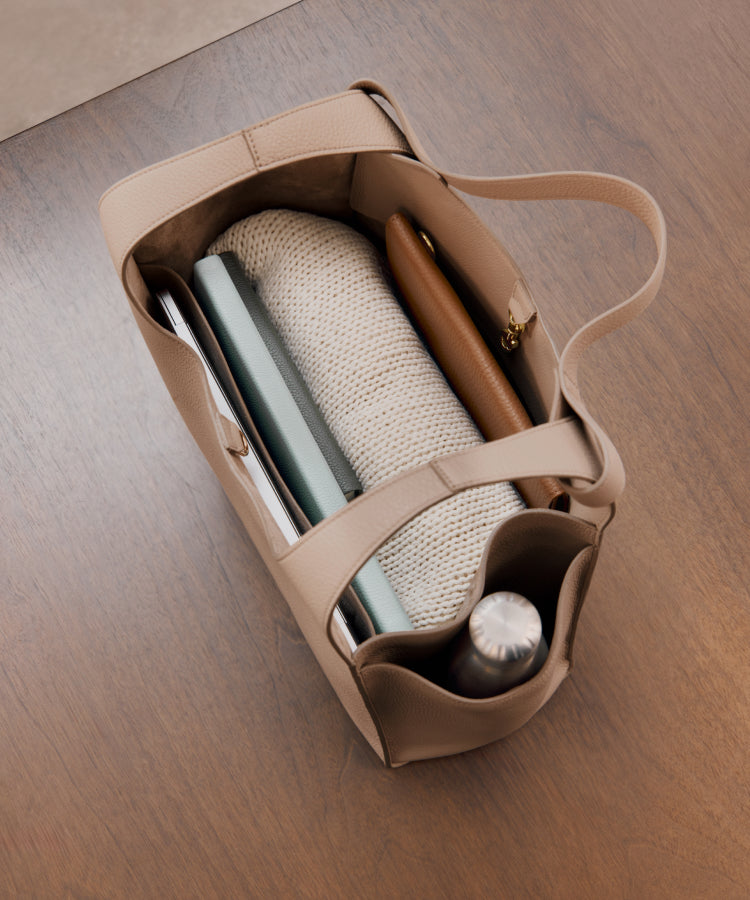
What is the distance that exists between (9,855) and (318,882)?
9.0 inches

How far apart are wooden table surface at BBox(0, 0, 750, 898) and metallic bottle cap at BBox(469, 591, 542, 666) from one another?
18 cm

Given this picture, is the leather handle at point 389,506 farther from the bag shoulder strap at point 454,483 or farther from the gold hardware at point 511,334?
the gold hardware at point 511,334

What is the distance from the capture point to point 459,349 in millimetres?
523

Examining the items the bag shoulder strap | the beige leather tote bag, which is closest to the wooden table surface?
the beige leather tote bag

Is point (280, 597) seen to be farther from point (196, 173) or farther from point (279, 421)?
point (196, 173)

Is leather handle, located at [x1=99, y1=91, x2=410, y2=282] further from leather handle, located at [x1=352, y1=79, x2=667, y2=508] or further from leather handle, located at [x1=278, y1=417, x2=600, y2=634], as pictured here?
leather handle, located at [x1=278, y1=417, x2=600, y2=634]

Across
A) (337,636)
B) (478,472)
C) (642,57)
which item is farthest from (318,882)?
(642,57)

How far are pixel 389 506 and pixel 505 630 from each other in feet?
0.32

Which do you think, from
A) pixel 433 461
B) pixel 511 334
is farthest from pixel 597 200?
pixel 433 461

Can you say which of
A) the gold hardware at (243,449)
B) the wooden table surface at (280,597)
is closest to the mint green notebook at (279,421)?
the gold hardware at (243,449)

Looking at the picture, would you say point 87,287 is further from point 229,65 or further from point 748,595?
point 748,595

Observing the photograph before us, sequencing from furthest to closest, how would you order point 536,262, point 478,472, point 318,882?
point 536,262 < point 318,882 < point 478,472

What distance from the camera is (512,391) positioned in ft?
1.66

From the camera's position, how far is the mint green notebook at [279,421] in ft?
1.57
